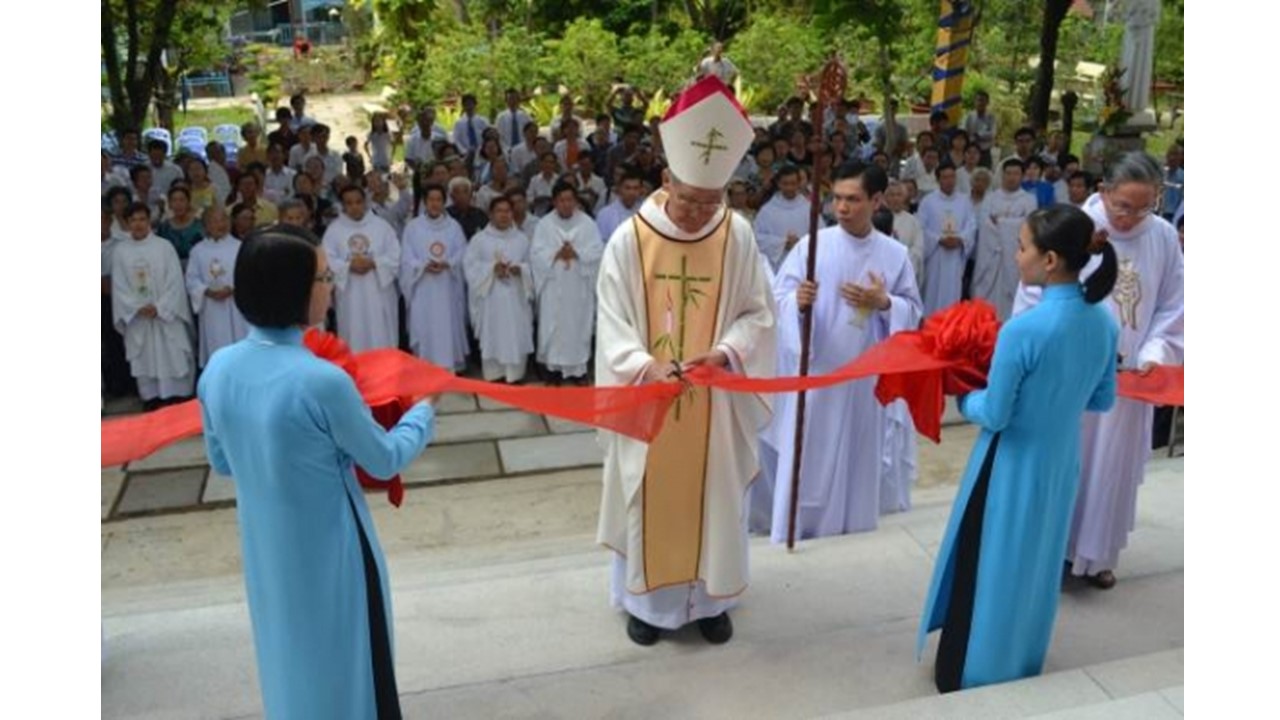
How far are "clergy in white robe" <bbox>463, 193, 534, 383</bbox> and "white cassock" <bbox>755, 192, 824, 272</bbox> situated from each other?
6.57 ft

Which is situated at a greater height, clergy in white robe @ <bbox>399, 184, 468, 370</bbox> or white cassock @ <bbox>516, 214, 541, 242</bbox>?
white cassock @ <bbox>516, 214, 541, 242</bbox>

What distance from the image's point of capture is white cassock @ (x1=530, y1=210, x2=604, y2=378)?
30.5 feet

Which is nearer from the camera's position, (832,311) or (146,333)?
(832,311)

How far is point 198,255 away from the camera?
8.50 metres

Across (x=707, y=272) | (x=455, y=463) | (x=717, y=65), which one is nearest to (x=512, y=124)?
(x=717, y=65)

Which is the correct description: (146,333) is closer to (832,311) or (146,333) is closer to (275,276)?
(832,311)

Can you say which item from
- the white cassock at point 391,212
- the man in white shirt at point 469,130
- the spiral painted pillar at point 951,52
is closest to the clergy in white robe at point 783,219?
the white cassock at point 391,212

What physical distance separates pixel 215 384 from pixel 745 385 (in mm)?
1894

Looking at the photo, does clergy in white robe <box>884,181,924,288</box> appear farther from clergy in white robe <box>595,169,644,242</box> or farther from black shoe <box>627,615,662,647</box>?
black shoe <box>627,615,662,647</box>

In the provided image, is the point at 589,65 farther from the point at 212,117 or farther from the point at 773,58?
the point at 212,117

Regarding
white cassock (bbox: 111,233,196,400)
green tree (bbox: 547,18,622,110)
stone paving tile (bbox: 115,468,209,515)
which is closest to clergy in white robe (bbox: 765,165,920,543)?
stone paving tile (bbox: 115,468,209,515)

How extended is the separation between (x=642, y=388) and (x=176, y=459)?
Answer: 15.7ft

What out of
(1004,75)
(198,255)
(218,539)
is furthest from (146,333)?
(1004,75)

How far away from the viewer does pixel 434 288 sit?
9.39 m
